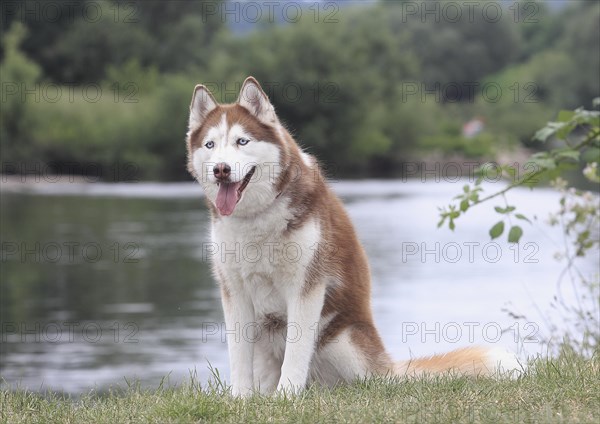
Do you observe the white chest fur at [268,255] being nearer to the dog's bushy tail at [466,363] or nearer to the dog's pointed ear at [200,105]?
the dog's pointed ear at [200,105]

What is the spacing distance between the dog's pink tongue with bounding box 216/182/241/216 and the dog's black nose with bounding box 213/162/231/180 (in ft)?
0.49

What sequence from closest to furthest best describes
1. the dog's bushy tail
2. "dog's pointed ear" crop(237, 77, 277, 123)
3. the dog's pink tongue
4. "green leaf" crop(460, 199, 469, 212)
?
the dog's pink tongue
"dog's pointed ear" crop(237, 77, 277, 123)
the dog's bushy tail
"green leaf" crop(460, 199, 469, 212)

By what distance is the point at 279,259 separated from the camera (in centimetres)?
752

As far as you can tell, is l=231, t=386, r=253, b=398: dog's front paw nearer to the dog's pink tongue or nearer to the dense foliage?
the dog's pink tongue

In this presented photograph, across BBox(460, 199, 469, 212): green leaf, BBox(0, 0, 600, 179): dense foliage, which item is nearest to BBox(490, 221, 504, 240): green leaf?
BBox(460, 199, 469, 212): green leaf

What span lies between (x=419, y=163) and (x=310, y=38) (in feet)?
38.6

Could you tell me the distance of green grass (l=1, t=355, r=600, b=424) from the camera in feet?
20.0

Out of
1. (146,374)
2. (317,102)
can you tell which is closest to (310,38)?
(317,102)

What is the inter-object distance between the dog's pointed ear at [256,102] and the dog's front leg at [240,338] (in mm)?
1183

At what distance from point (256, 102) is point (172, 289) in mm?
18237

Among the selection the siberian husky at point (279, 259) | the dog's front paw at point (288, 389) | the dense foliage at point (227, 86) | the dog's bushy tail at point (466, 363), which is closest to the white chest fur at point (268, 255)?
the siberian husky at point (279, 259)

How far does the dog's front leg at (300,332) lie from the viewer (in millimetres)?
7559

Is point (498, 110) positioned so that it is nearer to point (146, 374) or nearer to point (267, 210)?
point (146, 374)

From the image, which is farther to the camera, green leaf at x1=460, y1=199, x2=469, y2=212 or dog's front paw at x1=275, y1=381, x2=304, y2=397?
green leaf at x1=460, y1=199, x2=469, y2=212
